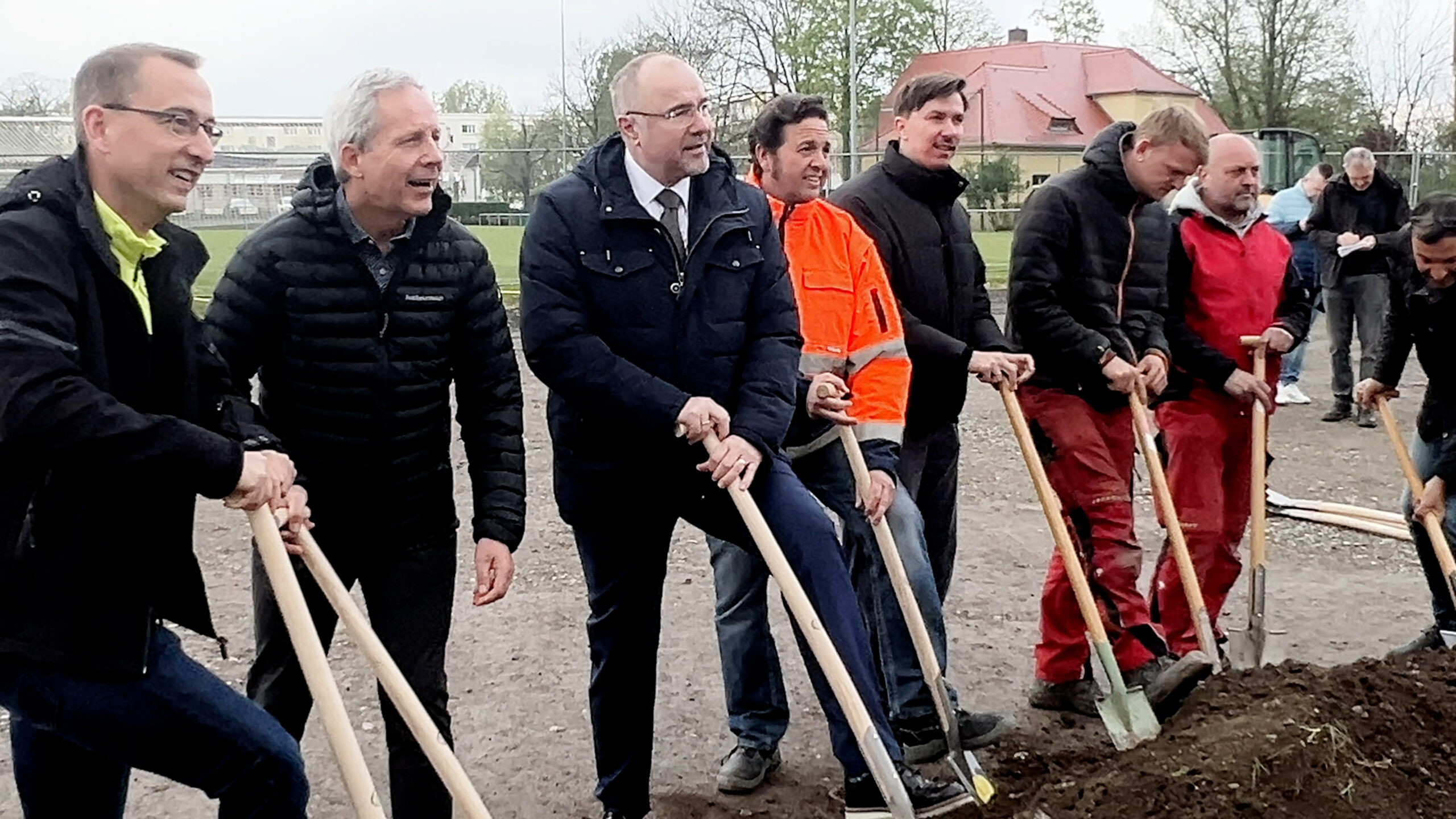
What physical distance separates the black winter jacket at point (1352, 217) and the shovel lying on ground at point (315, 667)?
34.4ft

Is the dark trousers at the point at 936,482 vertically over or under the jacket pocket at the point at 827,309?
under

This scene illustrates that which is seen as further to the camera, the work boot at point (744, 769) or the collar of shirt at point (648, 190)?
the work boot at point (744, 769)

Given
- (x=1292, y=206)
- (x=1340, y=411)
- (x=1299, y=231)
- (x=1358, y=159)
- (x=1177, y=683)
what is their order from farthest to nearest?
(x=1292, y=206) → (x=1299, y=231) → (x=1358, y=159) → (x=1340, y=411) → (x=1177, y=683)

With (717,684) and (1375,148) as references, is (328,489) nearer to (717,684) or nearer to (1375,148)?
(717,684)

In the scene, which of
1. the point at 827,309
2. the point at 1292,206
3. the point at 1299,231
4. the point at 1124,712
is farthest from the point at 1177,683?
the point at 1292,206

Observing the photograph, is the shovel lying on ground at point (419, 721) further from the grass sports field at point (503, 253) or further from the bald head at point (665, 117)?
the grass sports field at point (503, 253)

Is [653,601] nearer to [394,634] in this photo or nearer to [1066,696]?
[394,634]

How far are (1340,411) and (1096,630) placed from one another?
7574 millimetres

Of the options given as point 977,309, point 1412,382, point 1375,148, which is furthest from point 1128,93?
point 977,309

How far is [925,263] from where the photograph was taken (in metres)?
4.64

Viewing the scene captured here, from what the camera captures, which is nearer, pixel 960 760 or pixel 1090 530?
pixel 960 760

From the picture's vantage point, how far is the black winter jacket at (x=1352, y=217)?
11.5 m

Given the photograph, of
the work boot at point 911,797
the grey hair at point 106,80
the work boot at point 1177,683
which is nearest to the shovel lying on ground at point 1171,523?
the work boot at point 1177,683

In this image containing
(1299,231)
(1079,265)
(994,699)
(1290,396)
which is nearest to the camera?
(1079,265)
